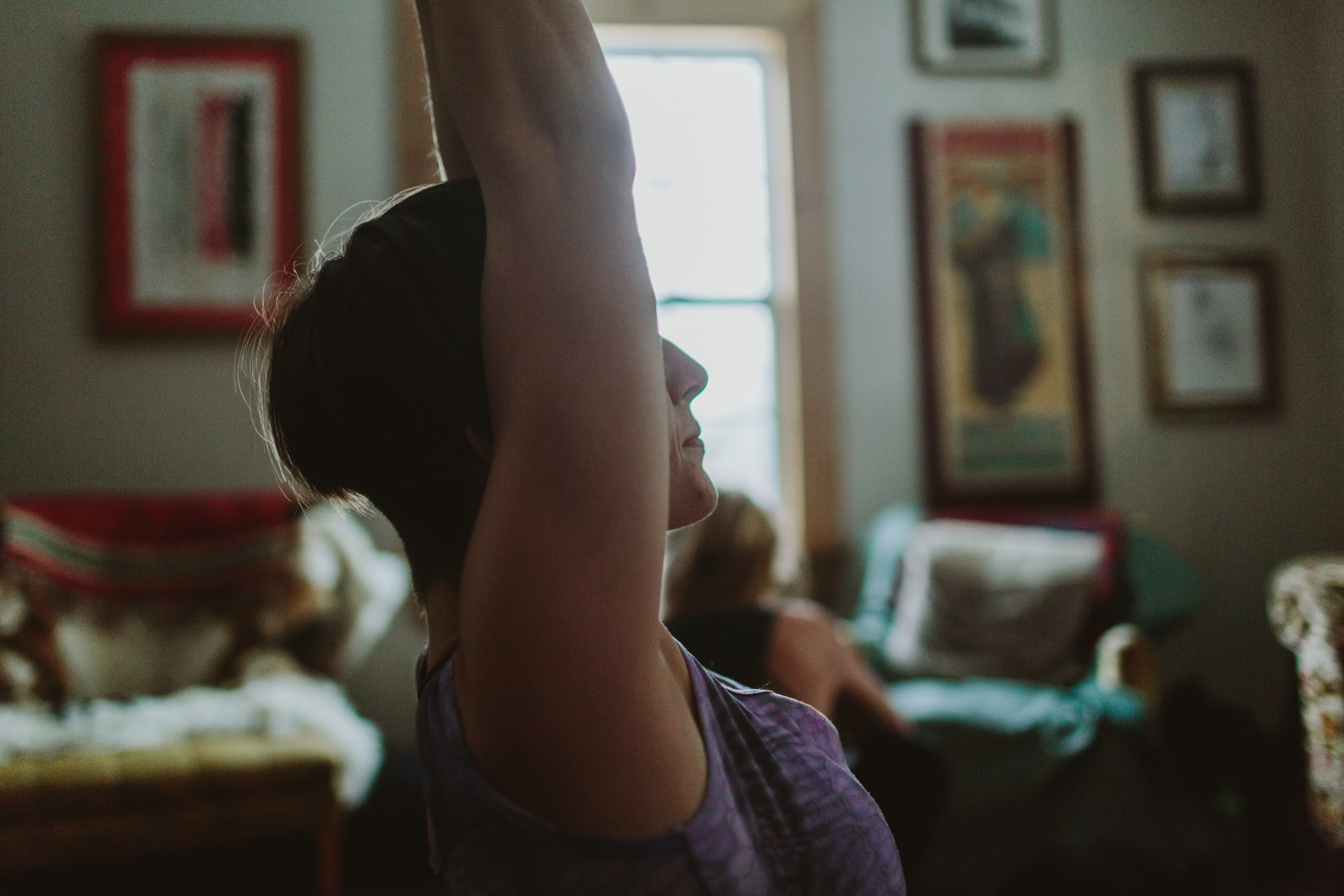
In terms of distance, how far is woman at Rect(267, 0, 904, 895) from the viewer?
0.31m

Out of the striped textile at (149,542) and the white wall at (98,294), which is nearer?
the striped textile at (149,542)

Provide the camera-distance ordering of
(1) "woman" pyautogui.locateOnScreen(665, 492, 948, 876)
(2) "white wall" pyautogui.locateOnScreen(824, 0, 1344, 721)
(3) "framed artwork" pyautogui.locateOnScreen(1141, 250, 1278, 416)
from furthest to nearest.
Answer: (3) "framed artwork" pyautogui.locateOnScreen(1141, 250, 1278, 416)
(2) "white wall" pyautogui.locateOnScreen(824, 0, 1344, 721)
(1) "woman" pyautogui.locateOnScreen(665, 492, 948, 876)

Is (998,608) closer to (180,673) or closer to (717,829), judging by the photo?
(180,673)

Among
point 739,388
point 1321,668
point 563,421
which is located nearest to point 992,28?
point 739,388

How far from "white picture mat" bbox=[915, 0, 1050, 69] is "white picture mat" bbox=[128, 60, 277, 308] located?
213cm

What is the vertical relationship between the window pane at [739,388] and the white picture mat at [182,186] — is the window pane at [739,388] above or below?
below

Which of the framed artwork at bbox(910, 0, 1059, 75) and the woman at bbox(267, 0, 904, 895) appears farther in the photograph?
the framed artwork at bbox(910, 0, 1059, 75)

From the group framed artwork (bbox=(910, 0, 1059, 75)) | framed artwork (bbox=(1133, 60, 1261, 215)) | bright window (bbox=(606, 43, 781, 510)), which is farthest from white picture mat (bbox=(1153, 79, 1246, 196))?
bright window (bbox=(606, 43, 781, 510))

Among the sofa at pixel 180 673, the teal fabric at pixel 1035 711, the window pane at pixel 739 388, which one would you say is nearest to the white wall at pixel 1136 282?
the window pane at pixel 739 388

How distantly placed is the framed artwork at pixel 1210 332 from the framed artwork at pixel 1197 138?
0.18m

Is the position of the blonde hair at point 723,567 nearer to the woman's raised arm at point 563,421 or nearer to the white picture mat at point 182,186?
the woman's raised arm at point 563,421

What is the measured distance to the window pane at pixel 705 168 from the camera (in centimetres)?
332

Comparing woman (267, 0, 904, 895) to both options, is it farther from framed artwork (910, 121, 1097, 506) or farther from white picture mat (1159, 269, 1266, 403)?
white picture mat (1159, 269, 1266, 403)

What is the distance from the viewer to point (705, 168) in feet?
11.1
